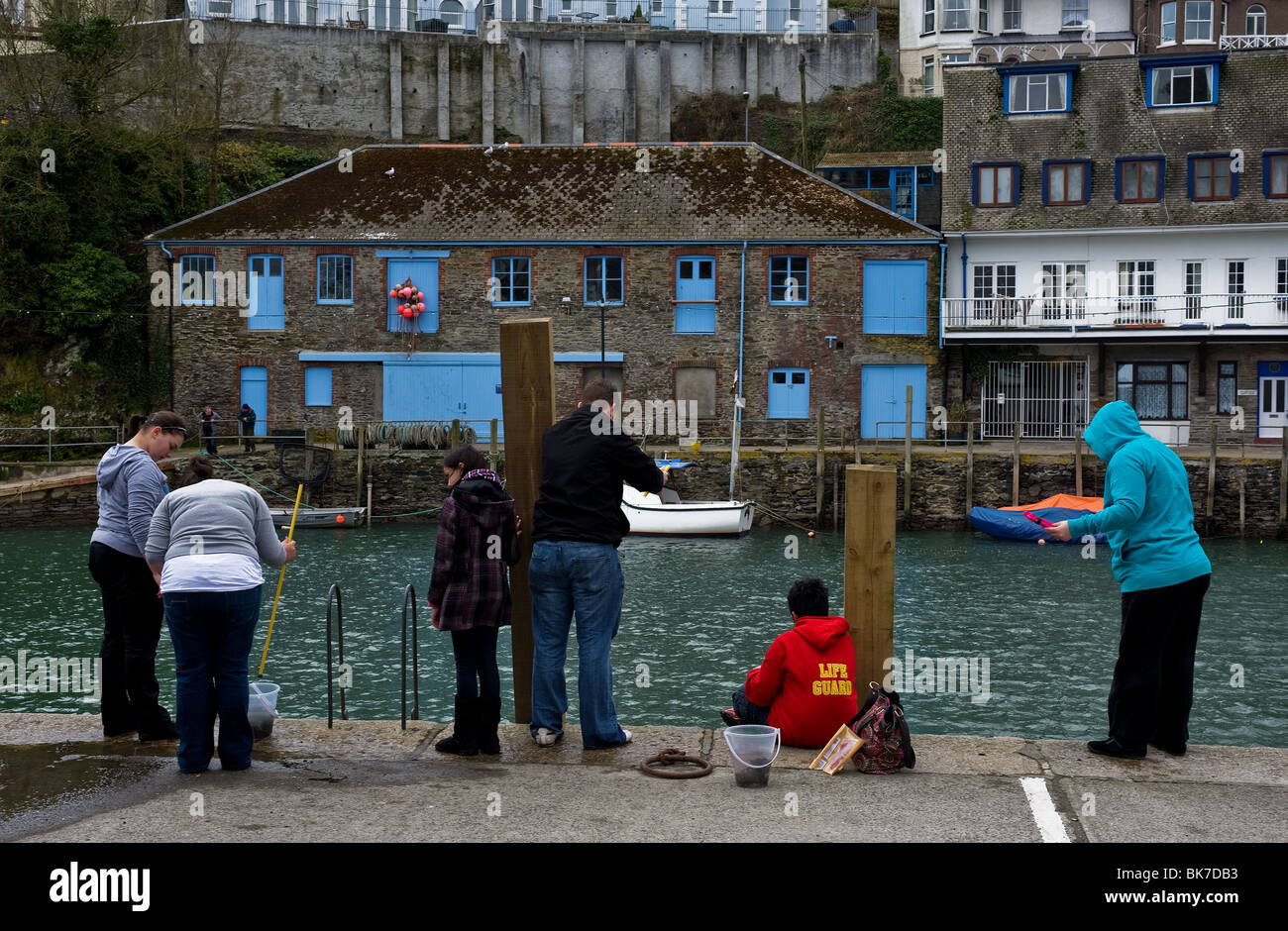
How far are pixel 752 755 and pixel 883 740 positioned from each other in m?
0.81

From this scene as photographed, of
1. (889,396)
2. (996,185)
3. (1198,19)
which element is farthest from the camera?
(1198,19)

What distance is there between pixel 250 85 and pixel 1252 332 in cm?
4103

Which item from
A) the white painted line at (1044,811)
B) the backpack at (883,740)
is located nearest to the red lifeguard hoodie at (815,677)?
the backpack at (883,740)

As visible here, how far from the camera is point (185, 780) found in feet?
22.9

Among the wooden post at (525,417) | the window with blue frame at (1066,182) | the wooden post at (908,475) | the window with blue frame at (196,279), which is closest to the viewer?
the wooden post at (525,417)

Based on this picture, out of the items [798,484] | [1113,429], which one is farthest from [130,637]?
[798,484]

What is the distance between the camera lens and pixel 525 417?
8.17m

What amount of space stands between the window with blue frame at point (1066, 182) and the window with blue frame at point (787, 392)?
10.1 meters

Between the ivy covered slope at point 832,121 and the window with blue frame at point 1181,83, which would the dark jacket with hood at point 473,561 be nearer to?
the window with blue frame at point 1181,83

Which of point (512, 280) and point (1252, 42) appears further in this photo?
point (1252, 42)

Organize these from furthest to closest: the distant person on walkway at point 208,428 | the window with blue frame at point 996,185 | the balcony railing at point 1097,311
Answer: the window with blue frame at point 996,185, the balcony railing at point 1097,311, the distant person on walkway at point 208,428

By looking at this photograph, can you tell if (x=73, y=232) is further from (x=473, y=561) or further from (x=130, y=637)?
(x=473, y=561)

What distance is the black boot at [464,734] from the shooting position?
7621 millimetres
